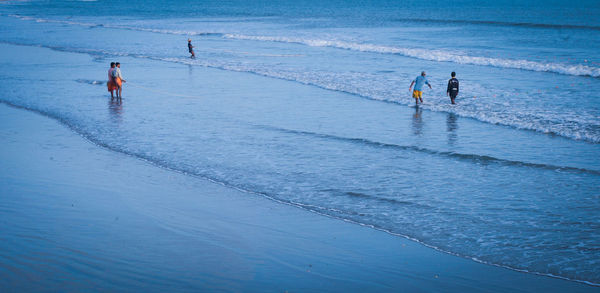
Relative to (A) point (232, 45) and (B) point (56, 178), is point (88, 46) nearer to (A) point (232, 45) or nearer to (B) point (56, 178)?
(A) point (232, 45)

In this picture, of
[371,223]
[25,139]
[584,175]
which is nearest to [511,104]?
[584,175]

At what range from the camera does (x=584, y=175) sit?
12.4 m

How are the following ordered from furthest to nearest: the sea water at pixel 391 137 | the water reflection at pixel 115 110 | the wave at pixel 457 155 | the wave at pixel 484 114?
the water reflection at pixel 115 110, the wave at pixel 484 114, the wave at pixel 457 155, the sea water at pixel 391 137

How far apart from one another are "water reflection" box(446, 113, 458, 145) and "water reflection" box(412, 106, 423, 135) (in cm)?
82

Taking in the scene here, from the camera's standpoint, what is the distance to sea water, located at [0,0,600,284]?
375 inches

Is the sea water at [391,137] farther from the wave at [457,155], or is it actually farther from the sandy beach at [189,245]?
the sandy beach at [189,245]

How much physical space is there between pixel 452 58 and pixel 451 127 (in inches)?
812

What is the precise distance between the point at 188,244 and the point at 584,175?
8.91 meters

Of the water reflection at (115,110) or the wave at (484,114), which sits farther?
the water reflection at (115,110)

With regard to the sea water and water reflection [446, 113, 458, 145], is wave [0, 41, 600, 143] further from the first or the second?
water reflection [446, 113, 458, 145]

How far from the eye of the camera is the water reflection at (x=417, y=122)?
1675 centimetres

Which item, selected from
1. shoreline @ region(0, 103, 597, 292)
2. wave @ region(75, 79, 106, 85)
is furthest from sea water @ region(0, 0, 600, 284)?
shoreline @ region(0, 103, 597, 292)

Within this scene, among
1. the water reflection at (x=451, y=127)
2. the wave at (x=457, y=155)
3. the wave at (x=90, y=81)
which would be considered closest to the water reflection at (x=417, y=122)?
the water reflection at (x=451, y=127)

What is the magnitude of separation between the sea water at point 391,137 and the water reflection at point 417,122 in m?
0.07
